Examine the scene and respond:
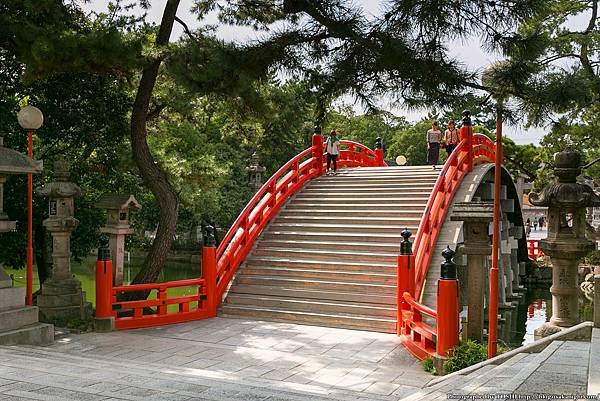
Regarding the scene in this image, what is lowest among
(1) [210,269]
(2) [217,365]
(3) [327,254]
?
(2) [217,365]

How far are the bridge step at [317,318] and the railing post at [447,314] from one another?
2.33 metres

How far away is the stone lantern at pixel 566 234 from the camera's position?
749 cm

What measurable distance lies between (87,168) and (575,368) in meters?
11.0

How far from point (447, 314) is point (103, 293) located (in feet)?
18.4

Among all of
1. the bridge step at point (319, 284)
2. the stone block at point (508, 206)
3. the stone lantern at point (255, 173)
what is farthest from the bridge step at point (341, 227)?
the stone lantern at point (255, 173)

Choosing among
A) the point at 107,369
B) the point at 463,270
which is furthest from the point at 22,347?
the point at 463,270

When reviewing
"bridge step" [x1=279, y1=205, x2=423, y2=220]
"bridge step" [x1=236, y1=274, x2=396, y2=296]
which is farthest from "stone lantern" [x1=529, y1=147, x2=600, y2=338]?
"bridge step" [x1=279, y1=205, x2=423, y2=220]

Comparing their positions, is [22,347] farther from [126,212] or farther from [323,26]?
[323,26]

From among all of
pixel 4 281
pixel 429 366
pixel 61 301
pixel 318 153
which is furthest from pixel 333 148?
pixel 4 281

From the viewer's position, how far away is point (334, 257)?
1234cm

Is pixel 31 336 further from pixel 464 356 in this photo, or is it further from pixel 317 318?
pixel 464 356

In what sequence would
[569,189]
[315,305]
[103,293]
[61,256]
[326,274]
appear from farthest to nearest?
1. [326,274]
2. [315,305]
3. [61,256]
4. [103,293]
5. [569,189]

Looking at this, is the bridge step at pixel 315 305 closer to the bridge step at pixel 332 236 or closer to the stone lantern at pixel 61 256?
the bridge step at pixel 332 236

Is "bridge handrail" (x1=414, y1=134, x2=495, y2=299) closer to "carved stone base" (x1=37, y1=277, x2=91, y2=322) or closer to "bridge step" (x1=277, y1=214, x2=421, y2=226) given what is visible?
"bridge step" (x1=277, y1=214, x2=421, y2=226)
